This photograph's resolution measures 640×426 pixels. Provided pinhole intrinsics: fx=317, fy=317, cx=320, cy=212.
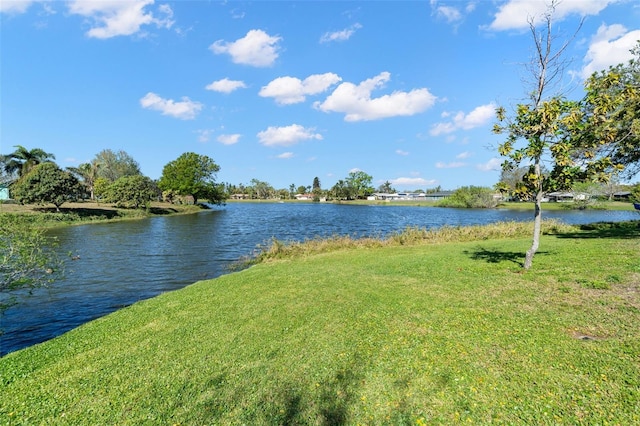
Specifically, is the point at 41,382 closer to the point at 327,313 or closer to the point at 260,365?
the point at 260,365

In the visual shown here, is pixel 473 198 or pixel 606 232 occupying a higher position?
pixel 473 198

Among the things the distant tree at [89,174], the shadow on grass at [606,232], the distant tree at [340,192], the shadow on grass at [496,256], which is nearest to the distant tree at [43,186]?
the distant tree at [89,174]

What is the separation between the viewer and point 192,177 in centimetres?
7631

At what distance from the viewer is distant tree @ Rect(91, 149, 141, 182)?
8244cm

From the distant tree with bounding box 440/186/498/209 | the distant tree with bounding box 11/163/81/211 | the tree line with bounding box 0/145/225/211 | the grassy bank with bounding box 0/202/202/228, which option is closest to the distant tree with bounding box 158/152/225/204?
the tree line with bounding box 0/145/225/211

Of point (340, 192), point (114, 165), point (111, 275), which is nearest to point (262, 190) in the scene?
point (340, 192)

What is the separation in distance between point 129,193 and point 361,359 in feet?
196

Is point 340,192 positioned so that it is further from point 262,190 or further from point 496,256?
point 496,256

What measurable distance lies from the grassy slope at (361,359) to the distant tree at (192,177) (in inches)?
2850

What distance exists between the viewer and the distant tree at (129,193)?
2138 inches

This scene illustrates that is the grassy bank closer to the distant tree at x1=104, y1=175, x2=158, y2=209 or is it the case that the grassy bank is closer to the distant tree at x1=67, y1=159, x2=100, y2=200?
the distant tree at x1=104, y1=175, x2=158, y2=209

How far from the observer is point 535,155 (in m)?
8.76

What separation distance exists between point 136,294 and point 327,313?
9.18 metres

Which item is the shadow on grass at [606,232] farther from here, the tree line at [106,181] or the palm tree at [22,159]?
the palm tree at [22,159]
